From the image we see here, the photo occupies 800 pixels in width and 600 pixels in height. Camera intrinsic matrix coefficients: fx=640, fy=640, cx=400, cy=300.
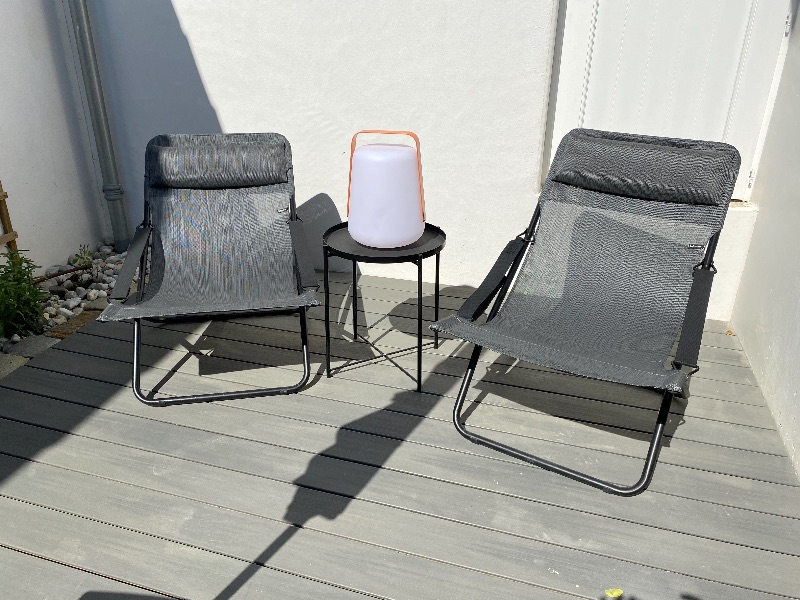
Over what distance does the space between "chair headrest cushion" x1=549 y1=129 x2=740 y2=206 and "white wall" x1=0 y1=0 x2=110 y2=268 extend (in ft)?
9.82

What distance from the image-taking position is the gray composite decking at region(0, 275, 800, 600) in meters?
1.89

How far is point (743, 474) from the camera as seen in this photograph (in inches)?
90.6

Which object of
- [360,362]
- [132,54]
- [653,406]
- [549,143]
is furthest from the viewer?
[132,54]

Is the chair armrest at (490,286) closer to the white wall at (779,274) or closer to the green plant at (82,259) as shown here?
the white wall at (779,274)

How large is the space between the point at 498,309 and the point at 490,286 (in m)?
0.14

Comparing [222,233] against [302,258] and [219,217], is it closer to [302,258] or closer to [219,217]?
[219,217]

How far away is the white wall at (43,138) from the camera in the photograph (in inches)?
142

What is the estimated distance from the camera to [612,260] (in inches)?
108

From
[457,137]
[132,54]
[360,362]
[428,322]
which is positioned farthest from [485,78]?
[132,54]

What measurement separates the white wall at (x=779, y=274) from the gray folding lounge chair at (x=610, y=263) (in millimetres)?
435

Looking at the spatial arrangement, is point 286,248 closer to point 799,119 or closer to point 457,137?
point 457,137

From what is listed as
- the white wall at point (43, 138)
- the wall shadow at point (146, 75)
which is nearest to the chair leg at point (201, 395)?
the white wall at point (43, 138)

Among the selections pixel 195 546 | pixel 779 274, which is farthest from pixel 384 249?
pixel 779 274

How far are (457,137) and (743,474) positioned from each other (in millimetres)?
2197
